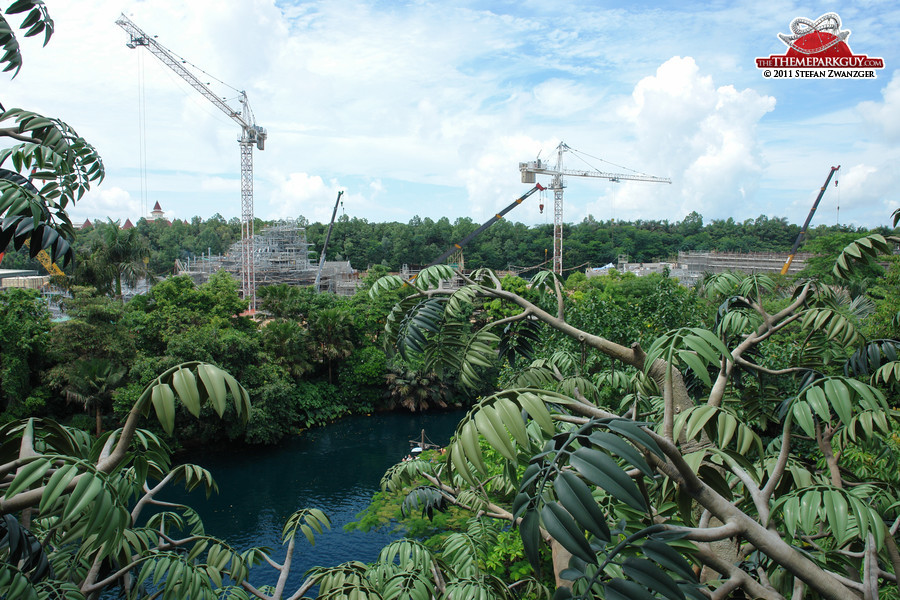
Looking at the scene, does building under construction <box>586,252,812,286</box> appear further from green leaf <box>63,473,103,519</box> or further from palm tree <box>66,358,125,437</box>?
green leaf <box>63,473,103,519</box>

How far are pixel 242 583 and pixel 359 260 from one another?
202ft

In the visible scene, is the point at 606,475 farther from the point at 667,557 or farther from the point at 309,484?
the point at 309,484

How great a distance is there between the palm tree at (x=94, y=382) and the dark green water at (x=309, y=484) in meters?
3.79

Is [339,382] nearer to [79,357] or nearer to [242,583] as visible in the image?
[79,357]

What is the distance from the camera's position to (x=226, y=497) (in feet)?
59.1

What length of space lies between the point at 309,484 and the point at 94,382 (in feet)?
27.3

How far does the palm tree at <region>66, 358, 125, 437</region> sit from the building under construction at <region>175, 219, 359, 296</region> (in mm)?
31154

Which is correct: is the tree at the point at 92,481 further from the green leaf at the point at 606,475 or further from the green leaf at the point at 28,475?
the green leaf at the point at 606,475

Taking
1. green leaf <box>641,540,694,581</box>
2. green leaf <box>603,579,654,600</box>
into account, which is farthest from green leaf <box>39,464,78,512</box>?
green leaf <box>641,540,694,581</box>

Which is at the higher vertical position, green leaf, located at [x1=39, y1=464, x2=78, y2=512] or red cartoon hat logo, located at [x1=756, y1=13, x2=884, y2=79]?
red cartoon hat logo, located at [x1=756, y1=13, x2=884, y2=79]

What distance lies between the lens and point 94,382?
1953 cm

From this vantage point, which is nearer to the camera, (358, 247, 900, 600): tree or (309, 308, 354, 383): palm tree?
(358, 247, 900, 600): tree

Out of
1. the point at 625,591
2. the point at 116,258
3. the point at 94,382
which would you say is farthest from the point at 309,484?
the point at 625,591

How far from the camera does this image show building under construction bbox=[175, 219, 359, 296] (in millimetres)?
51750
